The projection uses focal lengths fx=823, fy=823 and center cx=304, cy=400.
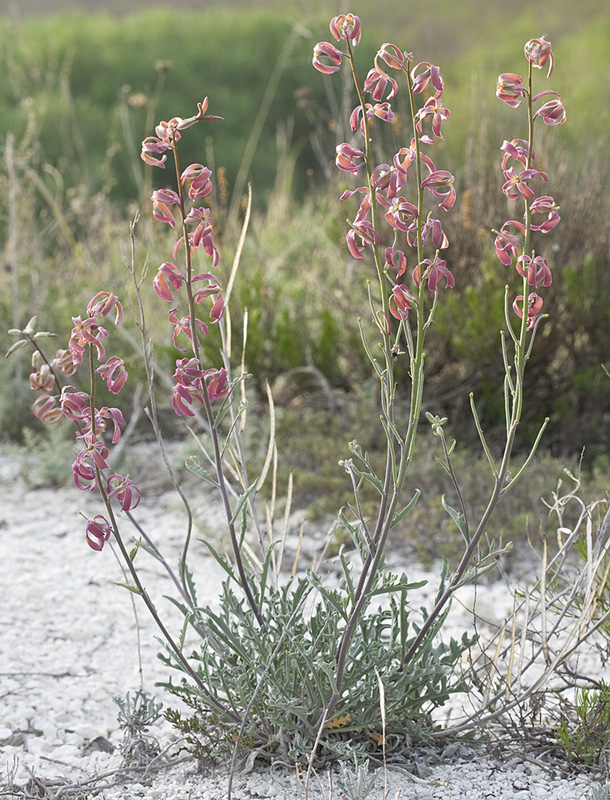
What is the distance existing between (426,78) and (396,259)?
25 centimetres

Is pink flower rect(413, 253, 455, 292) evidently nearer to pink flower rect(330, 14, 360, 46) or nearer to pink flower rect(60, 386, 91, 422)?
pink flower rect(330, 14, 360, 46)

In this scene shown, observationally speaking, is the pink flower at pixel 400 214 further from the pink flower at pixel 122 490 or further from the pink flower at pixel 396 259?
the pink flower at pixel 122 490

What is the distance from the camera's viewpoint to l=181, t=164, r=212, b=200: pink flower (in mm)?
1203

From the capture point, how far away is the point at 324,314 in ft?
12.1

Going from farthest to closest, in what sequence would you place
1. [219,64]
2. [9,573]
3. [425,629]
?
[219,64] < [9,573] < [425,629]

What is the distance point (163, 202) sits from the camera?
4.00ft

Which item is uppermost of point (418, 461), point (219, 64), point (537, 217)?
point (219, 64)

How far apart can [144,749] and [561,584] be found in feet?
4.41

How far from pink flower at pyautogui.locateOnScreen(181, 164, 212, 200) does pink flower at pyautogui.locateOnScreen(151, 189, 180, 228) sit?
0.03 meters

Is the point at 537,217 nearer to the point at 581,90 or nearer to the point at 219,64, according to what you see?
the point at 581,90

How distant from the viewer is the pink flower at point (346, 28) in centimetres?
111

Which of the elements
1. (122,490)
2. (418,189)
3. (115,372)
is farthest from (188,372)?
(418,189)

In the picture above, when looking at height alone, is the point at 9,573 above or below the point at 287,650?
below

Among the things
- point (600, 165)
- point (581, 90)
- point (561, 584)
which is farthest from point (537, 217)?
point (581, 90)
